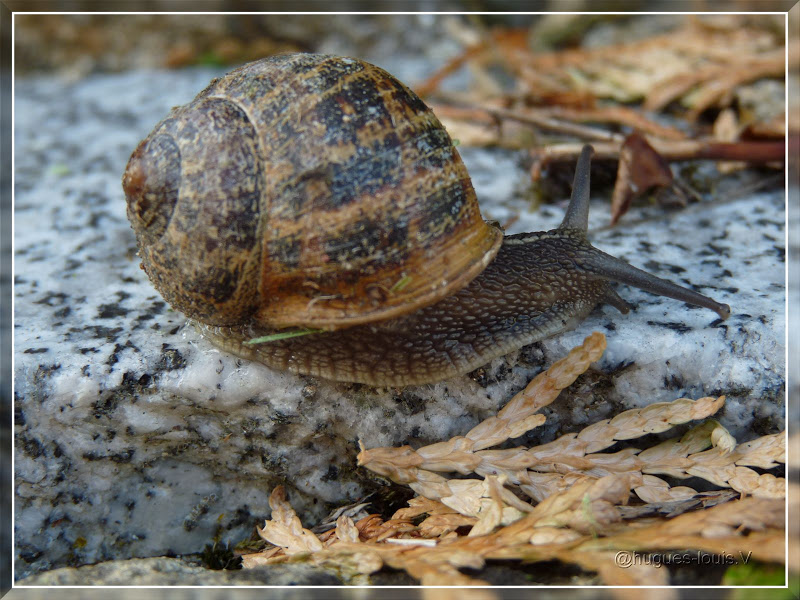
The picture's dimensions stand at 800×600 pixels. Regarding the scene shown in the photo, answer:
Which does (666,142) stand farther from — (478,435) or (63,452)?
(63,452)

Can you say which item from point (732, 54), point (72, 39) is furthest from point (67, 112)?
point (732, 54)

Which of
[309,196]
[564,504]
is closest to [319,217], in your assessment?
[309,196]

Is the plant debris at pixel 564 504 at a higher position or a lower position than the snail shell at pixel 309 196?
lower

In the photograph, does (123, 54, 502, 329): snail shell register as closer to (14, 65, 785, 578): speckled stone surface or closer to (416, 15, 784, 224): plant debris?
(14, 65, 785, 578): speckled stone surface

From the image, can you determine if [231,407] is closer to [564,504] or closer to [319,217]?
[319,217]

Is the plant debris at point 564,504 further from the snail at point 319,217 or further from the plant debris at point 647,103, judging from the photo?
the plant debris at point 647,103

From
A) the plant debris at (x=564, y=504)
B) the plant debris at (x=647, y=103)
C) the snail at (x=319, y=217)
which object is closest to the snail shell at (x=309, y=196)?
the snail at (x=319, y=217)
